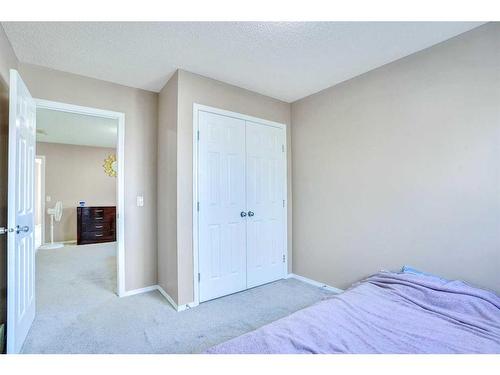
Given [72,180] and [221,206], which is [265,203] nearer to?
[221,206]

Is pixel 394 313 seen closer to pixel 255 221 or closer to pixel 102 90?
pixel 255 221

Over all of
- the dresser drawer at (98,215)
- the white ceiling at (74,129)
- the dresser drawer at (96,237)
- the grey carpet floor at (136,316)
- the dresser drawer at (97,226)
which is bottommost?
the grey carpet floor at (136,316)

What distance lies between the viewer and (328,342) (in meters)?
1.15

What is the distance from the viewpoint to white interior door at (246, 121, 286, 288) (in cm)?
295

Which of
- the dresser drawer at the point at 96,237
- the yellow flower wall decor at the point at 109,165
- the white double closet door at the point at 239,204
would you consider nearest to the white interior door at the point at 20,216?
the white double closet door at the point at 239,204

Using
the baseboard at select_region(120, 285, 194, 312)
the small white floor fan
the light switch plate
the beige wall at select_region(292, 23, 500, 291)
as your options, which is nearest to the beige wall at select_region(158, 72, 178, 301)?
the baseboard at select_region(120, 285, 194, 312)

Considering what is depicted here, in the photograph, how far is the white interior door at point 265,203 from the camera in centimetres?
295

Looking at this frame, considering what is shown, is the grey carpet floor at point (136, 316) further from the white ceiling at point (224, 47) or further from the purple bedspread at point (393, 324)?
the white ceiling at point (224, 47)

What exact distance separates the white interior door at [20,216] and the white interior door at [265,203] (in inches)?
78.7

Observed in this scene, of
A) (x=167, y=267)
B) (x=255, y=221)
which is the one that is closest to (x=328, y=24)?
(x=255, y=221)

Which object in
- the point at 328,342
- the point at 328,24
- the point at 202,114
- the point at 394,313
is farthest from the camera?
the point at 202,114

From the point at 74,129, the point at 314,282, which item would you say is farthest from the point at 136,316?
the point at 74,129
